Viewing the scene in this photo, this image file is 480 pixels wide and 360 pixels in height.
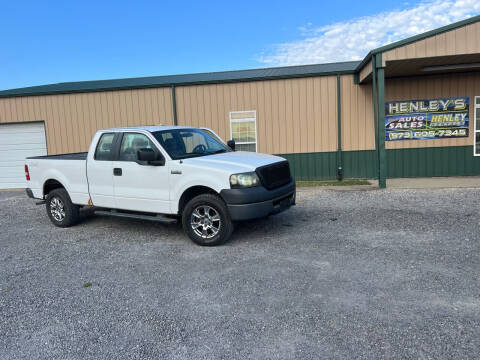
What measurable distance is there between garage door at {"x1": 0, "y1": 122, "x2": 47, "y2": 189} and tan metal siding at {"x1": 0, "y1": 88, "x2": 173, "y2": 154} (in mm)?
297

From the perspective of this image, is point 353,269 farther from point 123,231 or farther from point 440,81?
point 440,81

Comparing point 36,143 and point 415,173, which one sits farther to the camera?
point 36,143

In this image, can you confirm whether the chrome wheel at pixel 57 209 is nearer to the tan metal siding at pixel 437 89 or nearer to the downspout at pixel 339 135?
the downspout at pixel 339 135

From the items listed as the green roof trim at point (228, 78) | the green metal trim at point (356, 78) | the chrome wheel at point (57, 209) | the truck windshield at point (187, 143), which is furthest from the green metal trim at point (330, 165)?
the chrome wheel at point (57, 209)

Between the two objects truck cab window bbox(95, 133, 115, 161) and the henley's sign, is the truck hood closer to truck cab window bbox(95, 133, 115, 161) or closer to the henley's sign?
truck cab window bbox(95, 133, 115, 161)

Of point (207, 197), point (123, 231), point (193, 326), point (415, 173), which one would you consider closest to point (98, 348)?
point (193, 326)

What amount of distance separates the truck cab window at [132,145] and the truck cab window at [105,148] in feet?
0.87

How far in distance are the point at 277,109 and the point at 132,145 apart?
691 centimetres

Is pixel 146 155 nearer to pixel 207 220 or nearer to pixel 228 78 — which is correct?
pixel 207 220

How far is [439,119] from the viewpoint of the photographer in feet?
39.0

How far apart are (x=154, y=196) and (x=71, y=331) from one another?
2935 mm

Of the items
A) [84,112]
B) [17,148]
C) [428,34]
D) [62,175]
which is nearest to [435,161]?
[428,34]

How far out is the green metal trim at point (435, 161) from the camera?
39.3ft

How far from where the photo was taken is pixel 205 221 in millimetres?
5727
